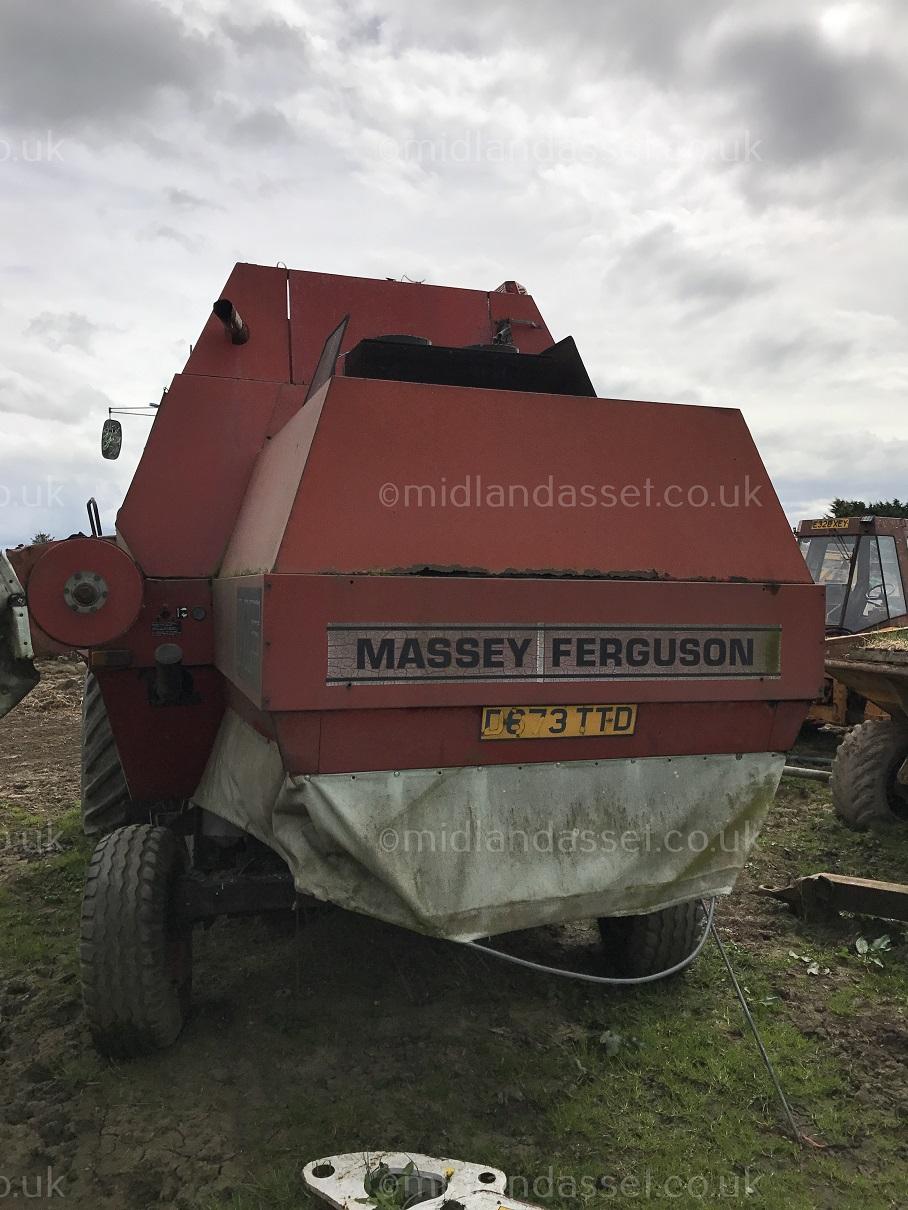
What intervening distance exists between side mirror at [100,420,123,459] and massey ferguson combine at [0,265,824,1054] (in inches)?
37.9

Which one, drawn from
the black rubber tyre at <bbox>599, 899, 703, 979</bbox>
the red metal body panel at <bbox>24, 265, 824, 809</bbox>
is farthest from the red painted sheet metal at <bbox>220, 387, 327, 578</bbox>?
the black rubber tyre at <bbox>599, 899, 703, 979</bbox>

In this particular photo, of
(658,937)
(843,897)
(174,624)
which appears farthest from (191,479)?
(843,897)

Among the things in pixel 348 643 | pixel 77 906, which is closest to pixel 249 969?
pixel 77 906

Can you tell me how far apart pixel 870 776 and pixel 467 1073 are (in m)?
3.54

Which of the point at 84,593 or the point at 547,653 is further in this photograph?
the point at 84,593

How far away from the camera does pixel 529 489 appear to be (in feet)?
8.52

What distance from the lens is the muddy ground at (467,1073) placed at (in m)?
2.28

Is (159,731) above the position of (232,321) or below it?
below

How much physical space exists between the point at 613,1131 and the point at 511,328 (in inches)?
132

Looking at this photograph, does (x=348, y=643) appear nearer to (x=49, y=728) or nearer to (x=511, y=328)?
(x=511, y=328)

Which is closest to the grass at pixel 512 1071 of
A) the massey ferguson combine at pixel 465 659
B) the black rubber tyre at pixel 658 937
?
the black rubber tyre at pixel 658 937

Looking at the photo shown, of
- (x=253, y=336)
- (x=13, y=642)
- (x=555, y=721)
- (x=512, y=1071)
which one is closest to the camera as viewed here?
(x=555, y=721)

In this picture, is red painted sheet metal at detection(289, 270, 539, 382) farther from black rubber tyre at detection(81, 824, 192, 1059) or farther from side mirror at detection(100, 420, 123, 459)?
black rubber tyre at detection(81, 824, 192, 1059)

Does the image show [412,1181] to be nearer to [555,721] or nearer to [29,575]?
[555,721]
